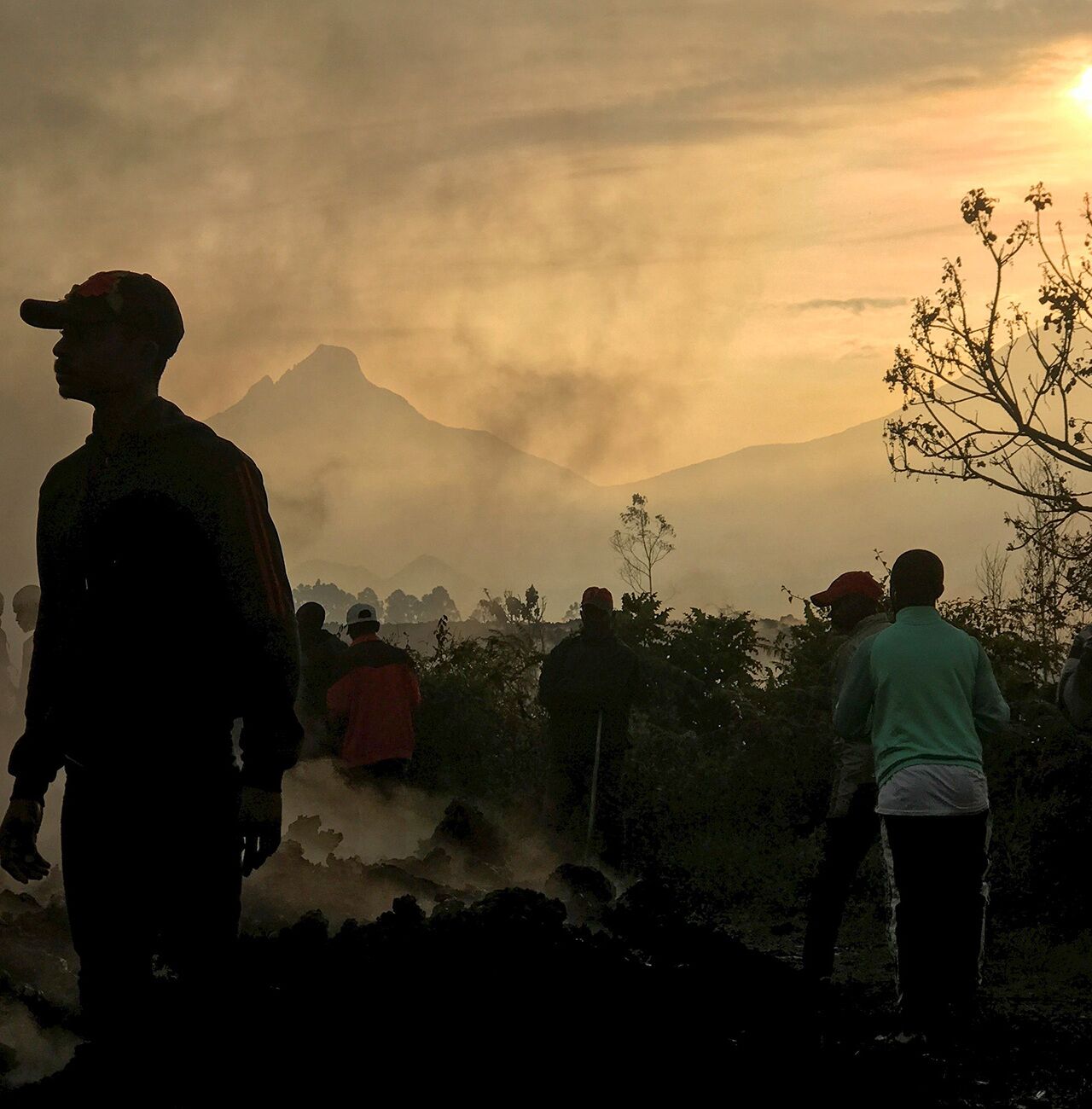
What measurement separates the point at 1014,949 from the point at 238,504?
7427 mm

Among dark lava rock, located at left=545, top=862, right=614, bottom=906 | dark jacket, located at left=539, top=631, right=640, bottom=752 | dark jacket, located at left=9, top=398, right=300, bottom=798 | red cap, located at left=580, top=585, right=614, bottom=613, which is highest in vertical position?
red cap, located at left=580, top=585, right=614, bottom=613

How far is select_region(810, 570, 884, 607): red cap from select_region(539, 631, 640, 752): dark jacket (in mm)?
4598

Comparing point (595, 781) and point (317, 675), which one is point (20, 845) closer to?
point (317, 675)

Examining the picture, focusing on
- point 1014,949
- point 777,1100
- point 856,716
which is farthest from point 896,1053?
point 1014,949

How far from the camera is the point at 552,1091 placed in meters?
5.14

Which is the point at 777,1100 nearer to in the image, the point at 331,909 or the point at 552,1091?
the point at 552,1091

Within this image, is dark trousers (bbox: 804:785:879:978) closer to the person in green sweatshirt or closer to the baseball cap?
the person in green sweatshirt

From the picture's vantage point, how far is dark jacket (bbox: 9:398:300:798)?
365 cm

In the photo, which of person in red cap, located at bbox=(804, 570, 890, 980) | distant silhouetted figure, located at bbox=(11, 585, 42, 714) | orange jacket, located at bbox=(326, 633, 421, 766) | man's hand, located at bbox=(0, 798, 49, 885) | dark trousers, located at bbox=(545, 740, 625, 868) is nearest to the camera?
man's hand, located at bbox=(0, 798, 49, 885)

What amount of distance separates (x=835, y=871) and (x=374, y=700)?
4994mm

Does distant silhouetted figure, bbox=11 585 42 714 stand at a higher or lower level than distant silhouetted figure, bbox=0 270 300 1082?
higher

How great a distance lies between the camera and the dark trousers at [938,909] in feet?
20.9

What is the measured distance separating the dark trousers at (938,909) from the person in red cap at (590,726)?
6288 mm

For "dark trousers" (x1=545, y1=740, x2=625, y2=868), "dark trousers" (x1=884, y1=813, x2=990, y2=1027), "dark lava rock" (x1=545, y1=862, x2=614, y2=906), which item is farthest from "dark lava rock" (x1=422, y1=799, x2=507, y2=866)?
"dark trousers" (x1=884, y1=813, x2=990, y2=1027)
